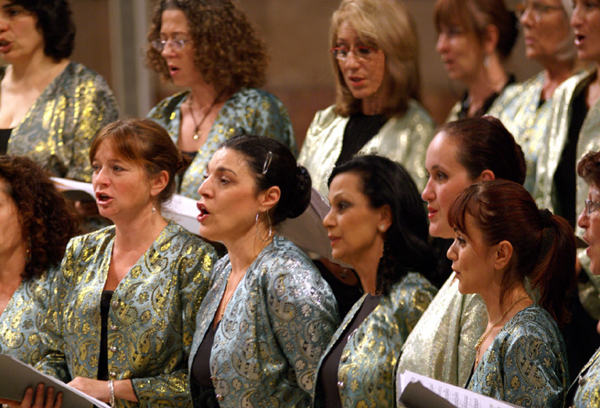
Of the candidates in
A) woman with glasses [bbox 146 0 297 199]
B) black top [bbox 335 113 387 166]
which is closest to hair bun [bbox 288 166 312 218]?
black top [bbox 335 113 387 166]

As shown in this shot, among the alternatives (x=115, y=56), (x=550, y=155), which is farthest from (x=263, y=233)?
(x=115, y=56)

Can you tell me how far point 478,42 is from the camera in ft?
11.4

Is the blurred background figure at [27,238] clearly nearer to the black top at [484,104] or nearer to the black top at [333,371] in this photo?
the black top at [333,371]

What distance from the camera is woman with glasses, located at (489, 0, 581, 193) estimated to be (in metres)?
3.20

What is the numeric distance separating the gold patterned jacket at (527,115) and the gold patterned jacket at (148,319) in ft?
3.67

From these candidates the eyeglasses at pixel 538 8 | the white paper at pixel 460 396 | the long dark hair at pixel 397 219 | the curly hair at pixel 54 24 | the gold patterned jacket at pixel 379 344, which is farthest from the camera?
the curly hair at pixel 54 24

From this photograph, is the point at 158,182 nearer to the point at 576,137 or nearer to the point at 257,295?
the point at 257,295

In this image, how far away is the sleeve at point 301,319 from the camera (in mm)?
2375

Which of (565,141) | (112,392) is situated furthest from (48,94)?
(565,141)

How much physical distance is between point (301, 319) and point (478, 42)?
156 centimetres

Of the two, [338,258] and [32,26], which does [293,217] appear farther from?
[32,26]

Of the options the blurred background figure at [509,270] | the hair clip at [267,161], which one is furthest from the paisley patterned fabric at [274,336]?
the blurred background figure at [509,270]

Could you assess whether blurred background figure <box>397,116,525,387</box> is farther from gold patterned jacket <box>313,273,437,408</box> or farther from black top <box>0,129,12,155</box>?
black top <box>0,129,12,155</box>

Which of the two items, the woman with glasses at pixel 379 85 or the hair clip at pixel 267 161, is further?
the woman with glasses at pixel 379 85
